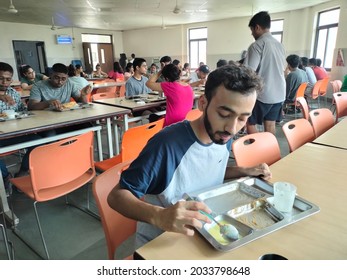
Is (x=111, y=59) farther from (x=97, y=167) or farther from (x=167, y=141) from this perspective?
(x=167, y=141)

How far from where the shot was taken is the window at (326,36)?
7176mm

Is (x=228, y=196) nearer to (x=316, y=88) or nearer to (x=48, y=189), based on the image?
(x=48, y=189)

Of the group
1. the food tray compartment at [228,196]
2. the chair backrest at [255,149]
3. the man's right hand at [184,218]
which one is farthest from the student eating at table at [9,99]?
the man's right hand at [184,218]

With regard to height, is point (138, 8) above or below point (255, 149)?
above

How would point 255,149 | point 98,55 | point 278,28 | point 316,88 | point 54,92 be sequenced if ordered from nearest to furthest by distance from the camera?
point 255,149
point 54,92
point 316,88
point 278,28
point 98,55

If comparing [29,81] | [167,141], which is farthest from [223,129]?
[29,81]

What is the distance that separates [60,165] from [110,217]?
2.69 ft

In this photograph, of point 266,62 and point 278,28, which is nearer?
point 266,62

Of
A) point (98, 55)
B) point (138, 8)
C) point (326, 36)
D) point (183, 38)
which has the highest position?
point (138, 8)

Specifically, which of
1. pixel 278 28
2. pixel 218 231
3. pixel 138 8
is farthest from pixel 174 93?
pixel 278 28

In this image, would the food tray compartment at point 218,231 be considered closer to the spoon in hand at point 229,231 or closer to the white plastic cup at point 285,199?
the spoon in hand at point 229,231

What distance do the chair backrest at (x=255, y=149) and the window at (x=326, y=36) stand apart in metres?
7.09

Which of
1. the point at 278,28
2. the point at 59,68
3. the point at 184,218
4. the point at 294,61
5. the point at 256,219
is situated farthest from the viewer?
the point at 278,28

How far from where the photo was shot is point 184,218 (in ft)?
2.36
